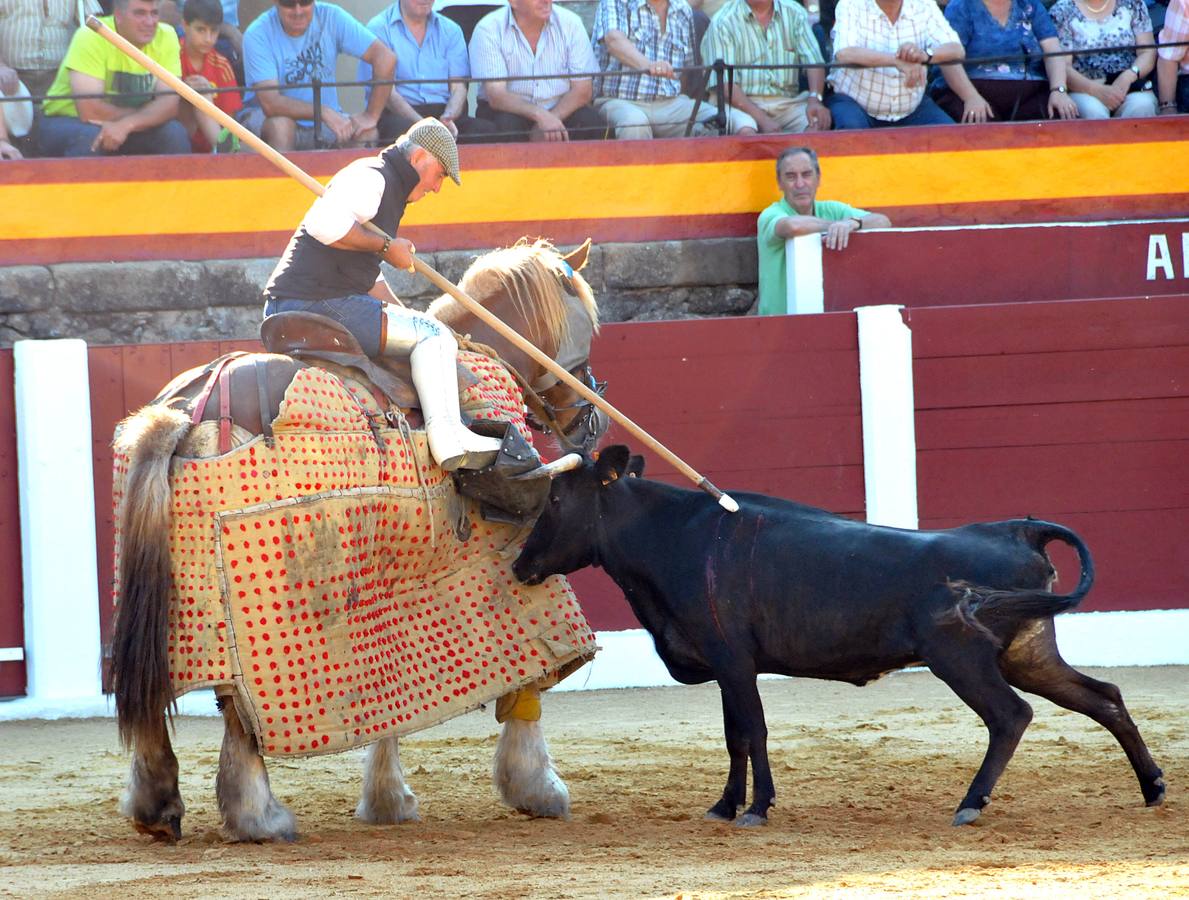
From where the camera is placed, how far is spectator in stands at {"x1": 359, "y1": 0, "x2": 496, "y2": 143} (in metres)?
8.38

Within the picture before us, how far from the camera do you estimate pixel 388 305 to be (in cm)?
441

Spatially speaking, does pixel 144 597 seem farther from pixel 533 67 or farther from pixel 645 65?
pixel 645 65

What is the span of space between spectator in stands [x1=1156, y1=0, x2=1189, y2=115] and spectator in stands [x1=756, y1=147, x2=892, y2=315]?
1.94m

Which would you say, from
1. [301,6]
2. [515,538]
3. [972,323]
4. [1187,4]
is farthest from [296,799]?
[1187,4]

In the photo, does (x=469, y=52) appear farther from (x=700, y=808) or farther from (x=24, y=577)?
(x=700, y=808)

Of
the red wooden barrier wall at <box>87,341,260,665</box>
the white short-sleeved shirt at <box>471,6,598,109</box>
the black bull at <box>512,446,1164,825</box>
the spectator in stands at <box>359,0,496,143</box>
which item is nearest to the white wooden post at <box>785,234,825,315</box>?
the white short-sleeved shirt at <box>471,6,598,109</box>

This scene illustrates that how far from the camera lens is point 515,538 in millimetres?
4680

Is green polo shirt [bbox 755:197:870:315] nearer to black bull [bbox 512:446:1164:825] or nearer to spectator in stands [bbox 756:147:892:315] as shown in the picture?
spectator in stands [bbox 756:147:892:315]

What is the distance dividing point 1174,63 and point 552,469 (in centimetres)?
586

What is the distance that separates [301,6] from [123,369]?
2261 mm

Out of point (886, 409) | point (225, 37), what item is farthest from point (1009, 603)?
point (225, 37)

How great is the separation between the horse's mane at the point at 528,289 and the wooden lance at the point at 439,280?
0.21 ft

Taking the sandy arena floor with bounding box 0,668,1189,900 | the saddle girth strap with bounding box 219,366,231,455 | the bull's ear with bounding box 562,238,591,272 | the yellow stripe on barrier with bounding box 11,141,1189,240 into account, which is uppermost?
the yellow stripe on barrier with bounding box 11,141,1189,240

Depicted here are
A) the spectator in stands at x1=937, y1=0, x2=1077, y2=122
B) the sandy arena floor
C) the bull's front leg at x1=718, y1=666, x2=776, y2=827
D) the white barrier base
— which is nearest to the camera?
the sandy arena floor
